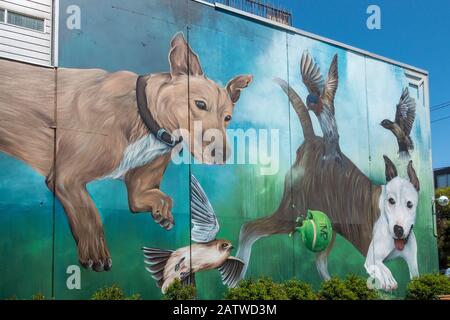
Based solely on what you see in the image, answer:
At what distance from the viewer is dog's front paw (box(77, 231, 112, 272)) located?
15164mm

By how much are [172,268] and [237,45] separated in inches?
283

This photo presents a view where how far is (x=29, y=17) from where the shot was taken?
15.4 m

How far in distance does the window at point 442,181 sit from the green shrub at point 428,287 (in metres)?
37.4

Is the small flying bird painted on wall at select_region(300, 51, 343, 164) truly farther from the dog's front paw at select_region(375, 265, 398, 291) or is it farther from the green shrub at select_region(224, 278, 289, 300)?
the green shrub at select_region(224, 278, 289, 300)

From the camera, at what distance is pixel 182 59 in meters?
17.8

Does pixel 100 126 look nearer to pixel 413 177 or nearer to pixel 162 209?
pixel 162 209

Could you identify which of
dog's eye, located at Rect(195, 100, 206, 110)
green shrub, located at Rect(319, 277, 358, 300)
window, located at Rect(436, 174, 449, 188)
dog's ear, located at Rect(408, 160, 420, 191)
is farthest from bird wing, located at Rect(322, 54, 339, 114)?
window, located at Rect(436, 174, 449, 188)

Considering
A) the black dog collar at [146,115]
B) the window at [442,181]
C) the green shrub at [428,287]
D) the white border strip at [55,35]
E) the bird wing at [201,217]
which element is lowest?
the green shrub at [428,287]

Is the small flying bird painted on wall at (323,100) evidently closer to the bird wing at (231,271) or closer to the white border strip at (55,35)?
the bird wing at (231,271)

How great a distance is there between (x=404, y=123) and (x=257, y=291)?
11454 mm

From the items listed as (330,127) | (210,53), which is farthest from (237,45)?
(330,127)

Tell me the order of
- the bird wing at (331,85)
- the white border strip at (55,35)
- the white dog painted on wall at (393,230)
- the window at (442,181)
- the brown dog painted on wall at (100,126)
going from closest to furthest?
the brown dog painted on wall at (100,126) < the white border strip at (55,35) < the bird wing at (331,85) < the white dog painted on wall at (393,230) < the window at (442,181)

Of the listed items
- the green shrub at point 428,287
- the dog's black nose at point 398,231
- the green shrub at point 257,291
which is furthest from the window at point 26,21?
the green shrub at point 428,287

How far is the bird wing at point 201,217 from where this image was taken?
57.3 ft
